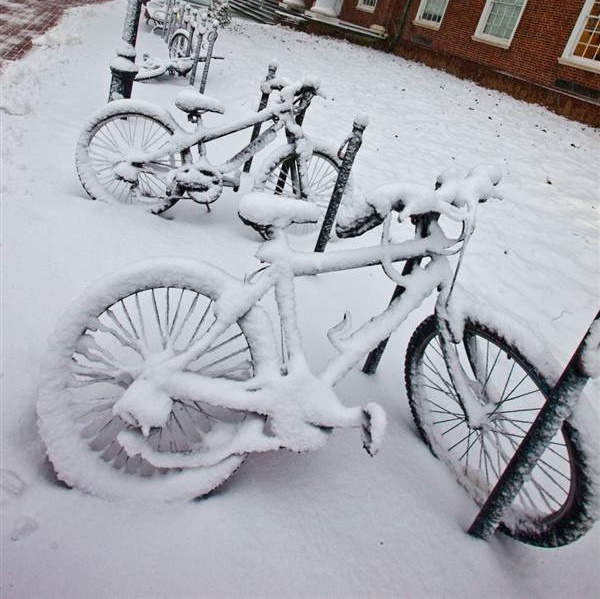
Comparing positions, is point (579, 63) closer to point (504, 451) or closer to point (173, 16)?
point (173, 16)

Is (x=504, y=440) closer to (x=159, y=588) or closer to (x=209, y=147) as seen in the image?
(x=159, y=588)

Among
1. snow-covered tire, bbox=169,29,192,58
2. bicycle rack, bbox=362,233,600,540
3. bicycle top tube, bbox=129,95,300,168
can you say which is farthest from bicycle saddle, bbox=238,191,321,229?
snow-covered tire, bbox=169,29,192,58

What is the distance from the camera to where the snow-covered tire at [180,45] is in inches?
356

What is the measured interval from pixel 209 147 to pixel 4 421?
173 inches

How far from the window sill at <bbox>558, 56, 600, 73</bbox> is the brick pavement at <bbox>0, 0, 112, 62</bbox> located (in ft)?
39.2

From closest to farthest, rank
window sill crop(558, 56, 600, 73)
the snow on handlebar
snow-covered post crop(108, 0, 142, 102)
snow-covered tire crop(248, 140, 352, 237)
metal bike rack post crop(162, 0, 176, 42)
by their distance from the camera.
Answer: the snow on handlebar < snow-covered tire crop(248, 140, 352, 237) < snow-covered post crop(108, 0, 142, 102) < metal bike rack post crop(162, 0, 176, 42) < window sill crop(558, 56, 600, 73)

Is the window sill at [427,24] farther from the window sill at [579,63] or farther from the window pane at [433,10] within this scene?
the window sill at [579,63]

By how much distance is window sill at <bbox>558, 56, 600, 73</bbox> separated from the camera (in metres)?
11.7

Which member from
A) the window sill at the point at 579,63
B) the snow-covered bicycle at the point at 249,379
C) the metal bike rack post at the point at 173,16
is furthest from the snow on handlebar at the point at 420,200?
the window sill at the point at 579,63

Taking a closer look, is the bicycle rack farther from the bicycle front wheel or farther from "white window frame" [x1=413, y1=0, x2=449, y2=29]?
"white window frame" [x1=413, y1=0, x2=449, y2=29]

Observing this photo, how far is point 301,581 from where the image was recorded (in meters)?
1.68

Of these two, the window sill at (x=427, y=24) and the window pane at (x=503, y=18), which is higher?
the window pane at (x=503, y=18)

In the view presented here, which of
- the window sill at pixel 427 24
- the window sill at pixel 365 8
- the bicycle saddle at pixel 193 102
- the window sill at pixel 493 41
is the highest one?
the window sill at pixel 365 8

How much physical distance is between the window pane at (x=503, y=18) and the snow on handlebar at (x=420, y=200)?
1478 centimetres
